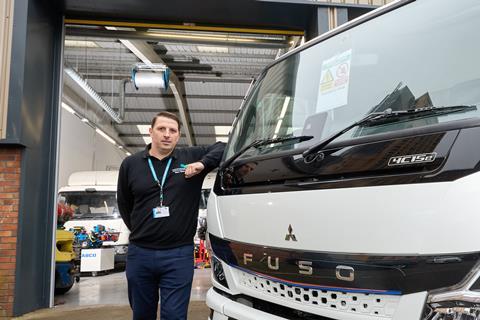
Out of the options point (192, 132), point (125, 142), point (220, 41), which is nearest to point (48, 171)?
point (220, 41)

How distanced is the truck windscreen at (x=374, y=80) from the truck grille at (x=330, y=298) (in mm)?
659

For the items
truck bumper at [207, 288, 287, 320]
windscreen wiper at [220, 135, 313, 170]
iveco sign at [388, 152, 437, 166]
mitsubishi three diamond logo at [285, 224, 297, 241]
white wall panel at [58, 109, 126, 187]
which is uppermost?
white wall panel at [58, 109, 126, 187]

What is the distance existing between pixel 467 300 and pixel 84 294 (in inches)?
249

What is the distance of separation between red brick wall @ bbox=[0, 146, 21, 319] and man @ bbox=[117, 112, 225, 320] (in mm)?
2279

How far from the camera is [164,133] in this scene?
A: 2.91 metres

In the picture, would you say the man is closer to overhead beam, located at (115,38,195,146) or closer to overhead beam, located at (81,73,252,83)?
overhead beam, located at (115,38,195,146)

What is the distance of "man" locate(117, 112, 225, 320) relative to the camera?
2791 millimetres

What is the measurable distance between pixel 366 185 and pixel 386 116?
1.30 ft

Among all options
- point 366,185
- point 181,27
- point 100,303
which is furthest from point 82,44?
point 366,185

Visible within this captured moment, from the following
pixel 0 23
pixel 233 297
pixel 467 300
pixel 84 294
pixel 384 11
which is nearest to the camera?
pixel 467 300

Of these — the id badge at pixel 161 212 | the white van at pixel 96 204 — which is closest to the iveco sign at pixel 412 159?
the id badge at pixel 161 212

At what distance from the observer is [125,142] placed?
2361 centimetres

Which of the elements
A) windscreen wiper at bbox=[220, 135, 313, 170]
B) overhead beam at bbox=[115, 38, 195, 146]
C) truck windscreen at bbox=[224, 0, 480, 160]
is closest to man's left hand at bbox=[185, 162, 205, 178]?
truck windscreen at bbox=[224, 0, 480, 160]

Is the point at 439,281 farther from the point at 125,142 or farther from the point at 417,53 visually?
the point at 125,142
